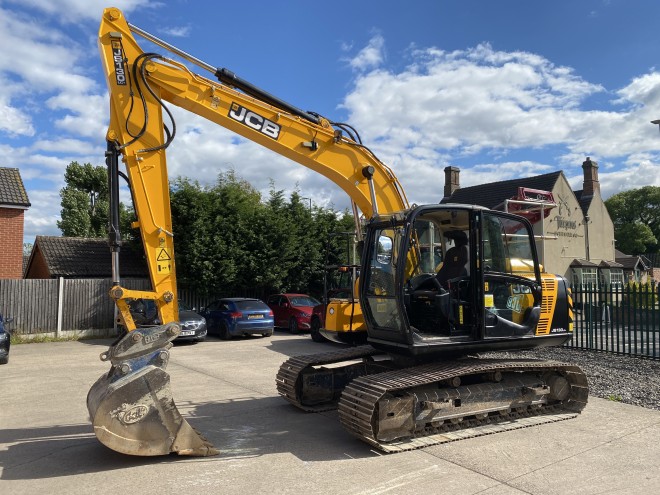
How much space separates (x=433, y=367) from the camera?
637 cm

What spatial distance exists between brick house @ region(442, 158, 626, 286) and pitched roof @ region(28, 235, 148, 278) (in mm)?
16468

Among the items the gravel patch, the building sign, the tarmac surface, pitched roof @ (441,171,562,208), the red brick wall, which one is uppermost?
pitched roof @ (441,171,562,208)

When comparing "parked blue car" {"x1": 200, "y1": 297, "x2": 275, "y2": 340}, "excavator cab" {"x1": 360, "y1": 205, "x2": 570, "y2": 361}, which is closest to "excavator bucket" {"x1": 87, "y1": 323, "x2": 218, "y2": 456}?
"excavator cab" {"x1": 360, "y1": 205, "x2": 570, "y2": 361}

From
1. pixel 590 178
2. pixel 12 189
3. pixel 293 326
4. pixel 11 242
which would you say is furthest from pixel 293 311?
pixel 590 178

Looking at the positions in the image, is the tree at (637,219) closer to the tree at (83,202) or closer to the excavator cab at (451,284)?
the tree at (83,202)

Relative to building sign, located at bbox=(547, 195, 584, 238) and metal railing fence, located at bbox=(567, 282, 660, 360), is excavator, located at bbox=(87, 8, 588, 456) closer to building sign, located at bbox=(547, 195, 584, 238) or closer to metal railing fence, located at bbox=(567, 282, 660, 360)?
metal railing fence, located at bbox=(567, 282, 660, 360)

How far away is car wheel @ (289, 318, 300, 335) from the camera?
60.2ft

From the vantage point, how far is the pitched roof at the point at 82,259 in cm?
1865

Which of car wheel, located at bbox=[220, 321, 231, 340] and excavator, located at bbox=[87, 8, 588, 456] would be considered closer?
excavator, located at bbox=[87, 8, 588, 456]

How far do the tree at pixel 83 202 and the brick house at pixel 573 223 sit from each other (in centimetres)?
2207

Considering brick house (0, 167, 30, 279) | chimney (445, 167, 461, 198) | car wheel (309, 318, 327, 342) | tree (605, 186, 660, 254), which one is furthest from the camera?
tree (605, 186, 660, 254)

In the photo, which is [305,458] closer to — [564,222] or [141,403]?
[141,403]

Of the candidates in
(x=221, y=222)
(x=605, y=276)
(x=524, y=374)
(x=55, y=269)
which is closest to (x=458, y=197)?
(x=605, y=276)

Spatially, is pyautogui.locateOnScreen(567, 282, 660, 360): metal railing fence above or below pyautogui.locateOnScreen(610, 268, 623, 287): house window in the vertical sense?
below
